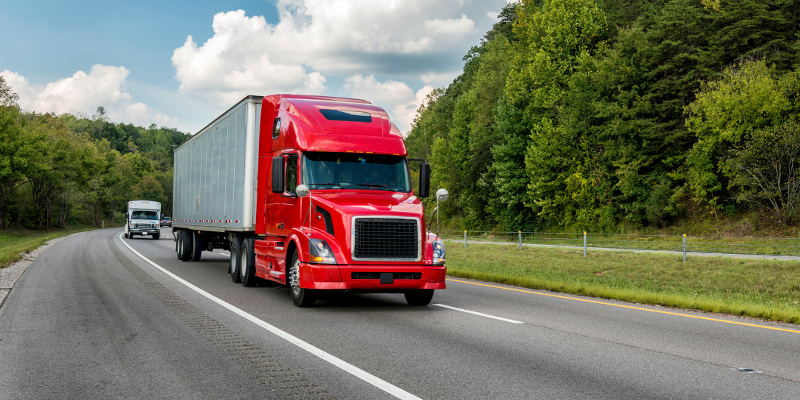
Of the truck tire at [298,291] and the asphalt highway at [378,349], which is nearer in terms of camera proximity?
A: the asphalt highway at [378,349]

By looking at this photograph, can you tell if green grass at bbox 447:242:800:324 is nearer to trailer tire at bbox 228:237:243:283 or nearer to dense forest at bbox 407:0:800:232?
trailer tire at bbox 228:237:243:283

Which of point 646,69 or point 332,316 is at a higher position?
point 646,69

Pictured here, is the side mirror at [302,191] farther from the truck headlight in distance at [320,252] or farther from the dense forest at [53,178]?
the dense forest at [53,178]

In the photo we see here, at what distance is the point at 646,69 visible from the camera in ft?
141

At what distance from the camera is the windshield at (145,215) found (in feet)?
157

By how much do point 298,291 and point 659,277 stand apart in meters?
15.3

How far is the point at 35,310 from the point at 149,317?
2233 millimetres

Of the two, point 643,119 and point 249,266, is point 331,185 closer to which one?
point 249,266

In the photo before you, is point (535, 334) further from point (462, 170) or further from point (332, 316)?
point (462, 170)

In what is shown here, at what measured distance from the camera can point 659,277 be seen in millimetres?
22281

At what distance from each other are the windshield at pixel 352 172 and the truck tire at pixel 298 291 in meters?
1.38

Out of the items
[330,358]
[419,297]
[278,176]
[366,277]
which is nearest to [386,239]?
[366,277]

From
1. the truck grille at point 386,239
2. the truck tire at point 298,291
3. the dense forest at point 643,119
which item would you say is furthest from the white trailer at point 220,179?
the dense forest at point 643,119

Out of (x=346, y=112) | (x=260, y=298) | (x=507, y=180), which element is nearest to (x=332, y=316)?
(x=260, y=298)
